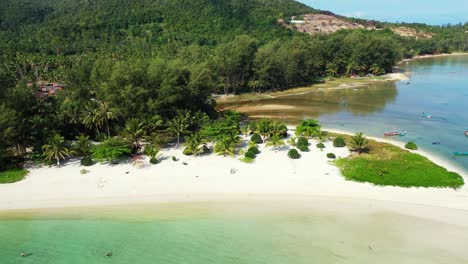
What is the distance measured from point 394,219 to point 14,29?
185 metres

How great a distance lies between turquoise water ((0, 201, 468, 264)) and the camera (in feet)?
85.9

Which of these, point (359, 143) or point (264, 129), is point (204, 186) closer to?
point (264, 129)

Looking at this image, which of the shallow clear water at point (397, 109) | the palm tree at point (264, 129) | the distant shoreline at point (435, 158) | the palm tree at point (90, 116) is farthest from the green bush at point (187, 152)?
the shallow clear water at point (397, 109)

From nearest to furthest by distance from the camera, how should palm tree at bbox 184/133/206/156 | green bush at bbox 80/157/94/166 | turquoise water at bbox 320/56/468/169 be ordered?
green bush at bbox 80/157/94/166 < palm tree at bbox 184/133/206/156 < turquoise water at bbox 320/56/468/169

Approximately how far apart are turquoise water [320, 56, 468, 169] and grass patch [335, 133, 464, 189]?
17.9 ft

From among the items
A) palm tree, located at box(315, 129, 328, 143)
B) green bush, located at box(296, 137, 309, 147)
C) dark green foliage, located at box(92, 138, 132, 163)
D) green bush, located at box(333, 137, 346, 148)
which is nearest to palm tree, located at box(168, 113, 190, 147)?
dark green foliage, located at box(92, 138, 132, 163)

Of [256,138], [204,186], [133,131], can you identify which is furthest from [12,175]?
[256,138]

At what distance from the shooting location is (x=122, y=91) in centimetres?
4688

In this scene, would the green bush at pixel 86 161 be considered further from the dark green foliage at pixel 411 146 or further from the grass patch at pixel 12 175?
the dark green foliage at pixel 411 146

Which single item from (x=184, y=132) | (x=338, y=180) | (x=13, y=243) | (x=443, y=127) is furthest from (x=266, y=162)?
(x=443, y=127)

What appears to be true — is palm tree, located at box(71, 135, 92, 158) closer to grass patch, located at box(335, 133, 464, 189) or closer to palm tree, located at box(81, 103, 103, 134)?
palm tree, located at box(81, 103, 103, 134)

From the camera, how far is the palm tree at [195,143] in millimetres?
43656

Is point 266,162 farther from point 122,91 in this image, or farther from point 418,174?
point 122,91

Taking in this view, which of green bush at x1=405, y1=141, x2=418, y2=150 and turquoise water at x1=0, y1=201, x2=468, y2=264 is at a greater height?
green bush at x1=405, y1=141, x2=418, y2=150
